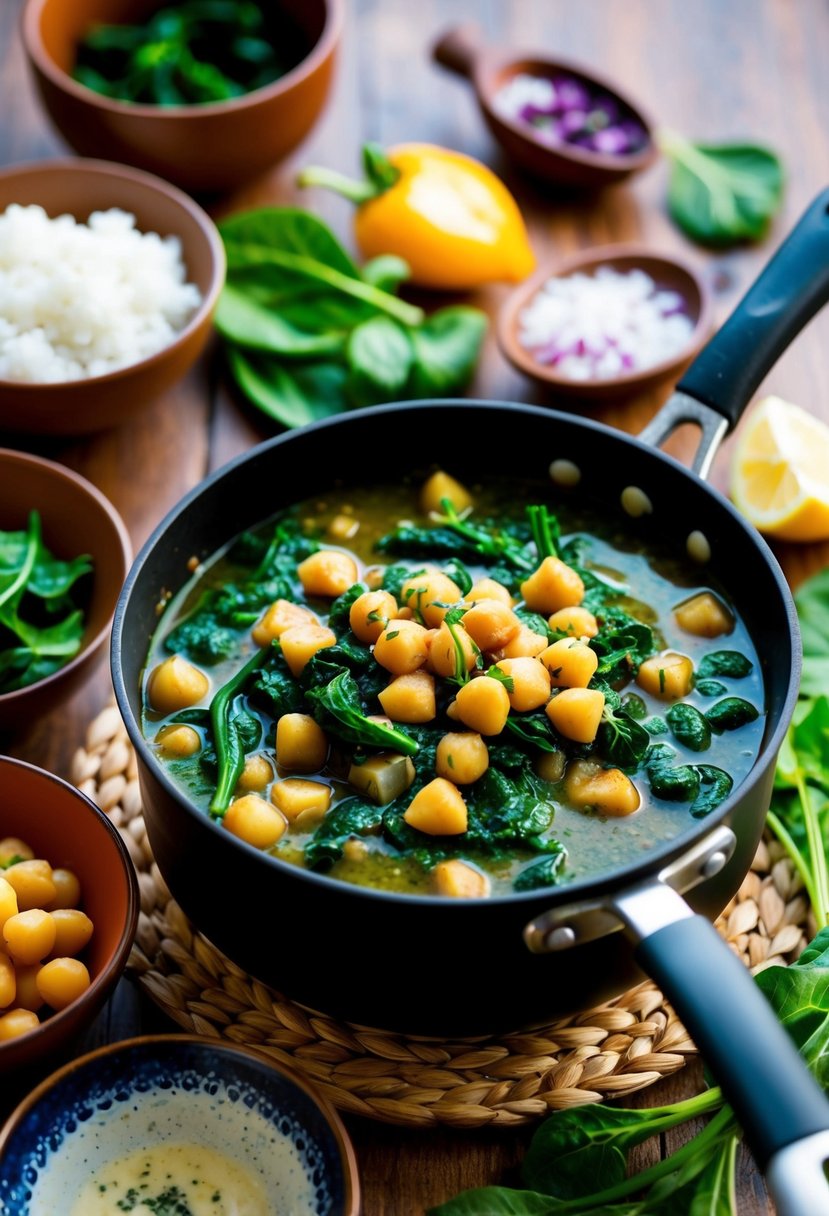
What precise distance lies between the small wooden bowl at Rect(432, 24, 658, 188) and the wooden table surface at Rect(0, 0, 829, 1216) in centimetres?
13

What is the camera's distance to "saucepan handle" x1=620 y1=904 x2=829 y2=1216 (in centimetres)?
179

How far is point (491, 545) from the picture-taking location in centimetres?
299

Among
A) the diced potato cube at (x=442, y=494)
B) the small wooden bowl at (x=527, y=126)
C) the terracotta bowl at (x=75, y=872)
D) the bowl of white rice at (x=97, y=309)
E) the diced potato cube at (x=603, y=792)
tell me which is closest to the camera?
the terracotta bowl at (x=75, y=872)

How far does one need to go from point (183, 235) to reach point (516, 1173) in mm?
2620

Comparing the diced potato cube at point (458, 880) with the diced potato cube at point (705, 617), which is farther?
the diced potato cube at point (705, 617)

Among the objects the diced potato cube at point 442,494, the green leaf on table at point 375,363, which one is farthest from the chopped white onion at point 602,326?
the diced potato cube at point 442,494

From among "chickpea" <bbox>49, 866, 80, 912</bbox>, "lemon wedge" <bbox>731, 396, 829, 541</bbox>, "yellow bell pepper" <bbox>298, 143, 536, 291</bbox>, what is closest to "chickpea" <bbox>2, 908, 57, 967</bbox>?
"chickpea" <bbox>49, 866, 80, 912</bbox>

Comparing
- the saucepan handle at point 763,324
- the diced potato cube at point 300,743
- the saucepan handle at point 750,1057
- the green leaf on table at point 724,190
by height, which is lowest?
the diced potato cube at point 300,743

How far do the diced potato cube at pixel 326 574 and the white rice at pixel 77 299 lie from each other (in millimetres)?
989

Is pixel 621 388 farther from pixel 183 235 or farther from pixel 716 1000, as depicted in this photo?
pixel 716 1000

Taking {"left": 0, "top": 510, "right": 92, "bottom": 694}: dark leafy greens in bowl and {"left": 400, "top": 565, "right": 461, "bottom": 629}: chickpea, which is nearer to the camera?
{"left": 400, "top": 565, "right": 461, "bottom": 629}: chickpea

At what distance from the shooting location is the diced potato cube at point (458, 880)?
7.60 ft

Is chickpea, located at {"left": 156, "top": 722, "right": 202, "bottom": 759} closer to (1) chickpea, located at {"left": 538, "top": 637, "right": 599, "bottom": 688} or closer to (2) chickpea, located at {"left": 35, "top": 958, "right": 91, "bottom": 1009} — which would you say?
(2) chickpea, located at {"left": 35, "top": 958, "right": 91, "bottom": 1009}

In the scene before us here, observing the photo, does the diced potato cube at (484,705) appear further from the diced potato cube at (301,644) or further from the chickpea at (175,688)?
the chickpea at (175,688)
